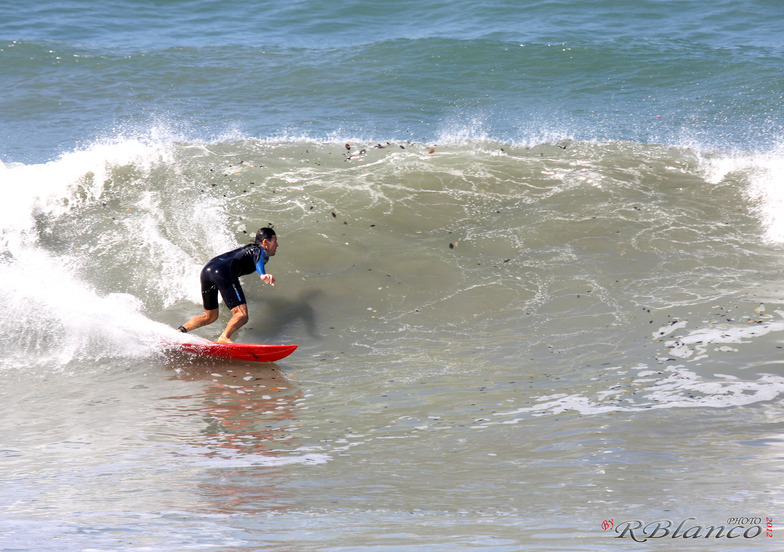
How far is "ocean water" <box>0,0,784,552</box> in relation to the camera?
3680mm

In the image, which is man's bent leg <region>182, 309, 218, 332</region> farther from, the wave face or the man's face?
the man's face

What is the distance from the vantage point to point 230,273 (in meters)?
7.56

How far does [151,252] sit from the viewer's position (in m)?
9.13

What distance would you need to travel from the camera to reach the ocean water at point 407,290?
368 centimetres

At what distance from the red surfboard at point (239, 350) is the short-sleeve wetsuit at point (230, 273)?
0.60 meters

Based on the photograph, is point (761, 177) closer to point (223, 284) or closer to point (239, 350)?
point (223, 284)

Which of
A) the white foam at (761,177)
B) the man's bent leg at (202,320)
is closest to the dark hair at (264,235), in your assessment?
the man's bent leg at (202,320)

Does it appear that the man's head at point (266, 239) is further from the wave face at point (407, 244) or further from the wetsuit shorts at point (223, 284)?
the wave face at point (407, 244)

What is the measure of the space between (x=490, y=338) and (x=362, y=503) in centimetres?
394

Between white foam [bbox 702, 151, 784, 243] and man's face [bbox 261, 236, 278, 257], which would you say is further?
white foam [bbox 702, 151, 784, 243]

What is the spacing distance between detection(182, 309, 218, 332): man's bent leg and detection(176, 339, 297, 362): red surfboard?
1.76ft

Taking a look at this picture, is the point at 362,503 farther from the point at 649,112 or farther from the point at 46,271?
the point at 649,112

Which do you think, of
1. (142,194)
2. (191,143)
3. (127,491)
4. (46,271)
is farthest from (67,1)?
(127,491)

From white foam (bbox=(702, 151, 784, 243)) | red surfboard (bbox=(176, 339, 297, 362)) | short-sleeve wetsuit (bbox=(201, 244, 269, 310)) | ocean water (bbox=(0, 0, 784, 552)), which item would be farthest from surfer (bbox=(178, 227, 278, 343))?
white foam (bbox=(702, 151, 784, 243))
